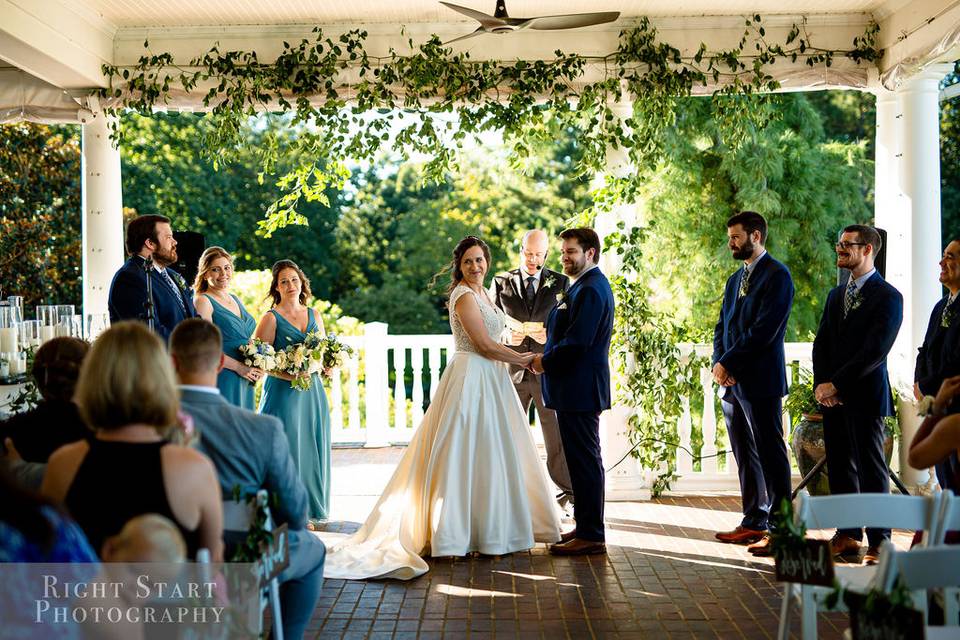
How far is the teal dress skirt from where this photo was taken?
19.6ft

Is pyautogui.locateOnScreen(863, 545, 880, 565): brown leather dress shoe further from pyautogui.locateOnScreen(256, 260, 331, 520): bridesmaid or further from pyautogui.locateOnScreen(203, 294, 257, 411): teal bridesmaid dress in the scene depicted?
pyautogui.locateOnScreen(203, 294, 257, 411): teal bridesmaid dress

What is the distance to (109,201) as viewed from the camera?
6941 mm

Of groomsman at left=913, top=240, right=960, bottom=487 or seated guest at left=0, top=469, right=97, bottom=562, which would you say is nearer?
seated guest at left=0, top=469, right=97, bottom=562

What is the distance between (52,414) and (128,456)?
0.95m

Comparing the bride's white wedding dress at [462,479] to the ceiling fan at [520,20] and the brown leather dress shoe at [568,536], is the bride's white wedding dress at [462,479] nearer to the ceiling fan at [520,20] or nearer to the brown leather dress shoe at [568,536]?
the brown leather dress shoe at [568,536]

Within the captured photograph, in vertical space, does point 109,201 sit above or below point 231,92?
below

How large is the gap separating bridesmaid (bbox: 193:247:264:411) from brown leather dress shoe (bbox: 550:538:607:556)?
6.78 ft

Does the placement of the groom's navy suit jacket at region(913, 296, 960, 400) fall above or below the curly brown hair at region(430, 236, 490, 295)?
below

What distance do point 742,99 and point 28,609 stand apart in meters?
5.86

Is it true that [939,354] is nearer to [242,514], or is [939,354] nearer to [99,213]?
[242,514]

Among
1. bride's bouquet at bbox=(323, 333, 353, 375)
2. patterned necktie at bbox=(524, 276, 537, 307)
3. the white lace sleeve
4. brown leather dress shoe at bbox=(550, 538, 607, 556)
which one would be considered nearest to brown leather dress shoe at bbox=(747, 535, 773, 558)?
brown leather dress shoe at bbox=(550, 538, 607, 556)

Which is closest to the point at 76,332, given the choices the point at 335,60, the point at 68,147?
the point at 335,60

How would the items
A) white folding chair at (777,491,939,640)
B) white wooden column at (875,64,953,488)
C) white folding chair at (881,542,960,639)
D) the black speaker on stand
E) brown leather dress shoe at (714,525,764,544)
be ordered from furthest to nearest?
the black speaker on stand, white wooden column at (875,64,953,488), brown leather dress shoe at (714,525,764,544), white folding chair at (777,491,939,640), white folding chair at (881,542,960,639)

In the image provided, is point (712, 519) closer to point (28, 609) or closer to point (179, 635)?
point (179, 635)
